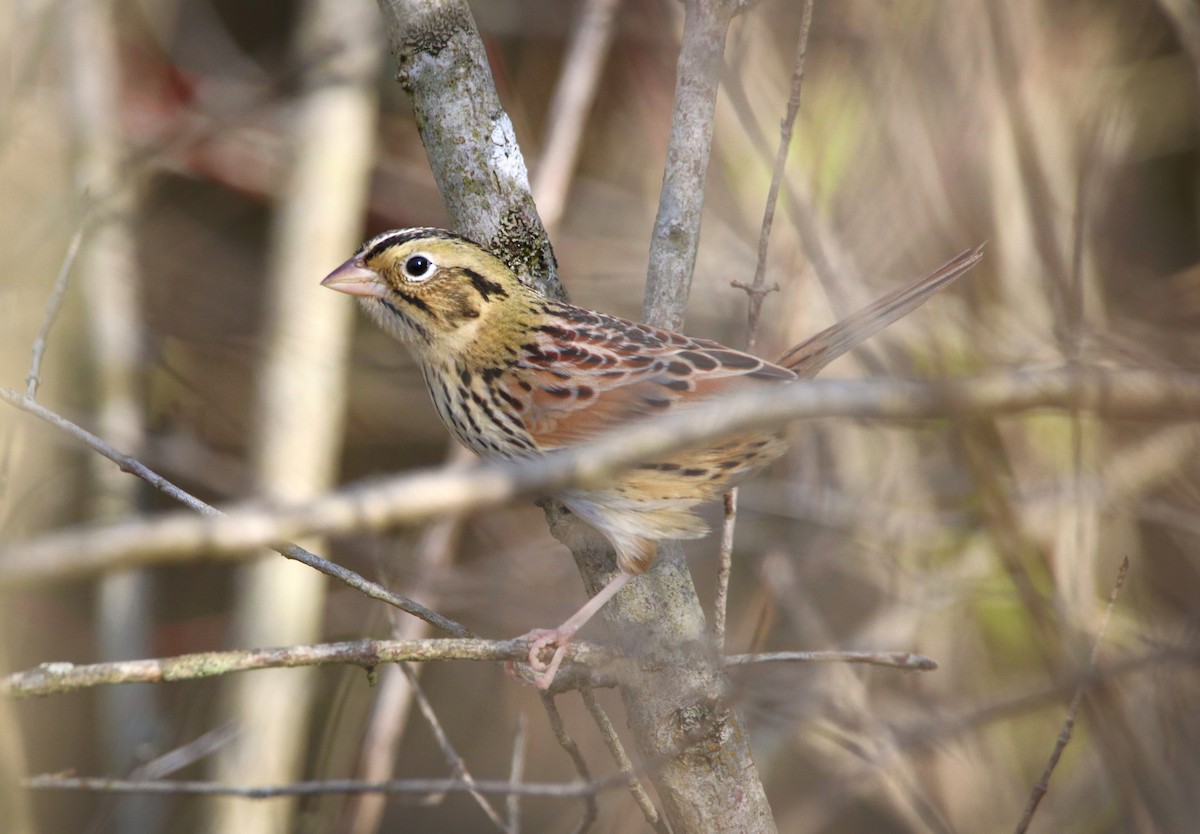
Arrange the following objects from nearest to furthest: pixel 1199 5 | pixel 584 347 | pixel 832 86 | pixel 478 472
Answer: pixel 478 472
pixel 584 347
pixel 1199 5
pixel 832 86

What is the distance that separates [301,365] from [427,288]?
223 centimetres

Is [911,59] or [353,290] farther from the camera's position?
[911,59]

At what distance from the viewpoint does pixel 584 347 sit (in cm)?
370

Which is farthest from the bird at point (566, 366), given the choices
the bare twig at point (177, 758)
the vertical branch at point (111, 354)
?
the vertical branch at point (111, 354)

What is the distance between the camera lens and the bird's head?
3671 mm

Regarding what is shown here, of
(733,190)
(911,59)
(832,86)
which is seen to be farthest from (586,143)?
(911,59)

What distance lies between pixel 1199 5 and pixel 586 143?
4.06 metres

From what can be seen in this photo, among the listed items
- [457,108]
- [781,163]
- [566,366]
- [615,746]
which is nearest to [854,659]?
[615,746]

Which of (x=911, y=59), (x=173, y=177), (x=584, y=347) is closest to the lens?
(x=584, y=347)

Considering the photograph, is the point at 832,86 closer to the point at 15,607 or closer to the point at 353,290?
the point at 353,290

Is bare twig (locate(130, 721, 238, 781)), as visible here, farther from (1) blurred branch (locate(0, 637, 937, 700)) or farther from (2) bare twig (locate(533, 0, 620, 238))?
(2) bare twig (locate(533, 0, 620, 238))

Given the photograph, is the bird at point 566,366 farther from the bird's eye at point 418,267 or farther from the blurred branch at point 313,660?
the blurred branch at point 313,660

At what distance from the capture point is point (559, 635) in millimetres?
3387

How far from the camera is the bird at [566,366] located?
3467 mm
